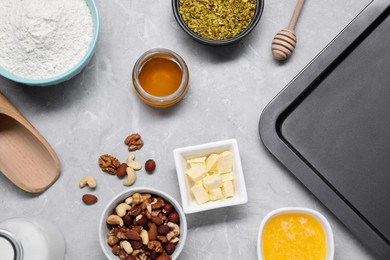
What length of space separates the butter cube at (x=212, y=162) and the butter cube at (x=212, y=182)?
2cm

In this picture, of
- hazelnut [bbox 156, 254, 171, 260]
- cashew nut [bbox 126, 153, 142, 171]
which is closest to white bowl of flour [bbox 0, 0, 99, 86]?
cashew nut [bbox 126, 153, 142, 171]

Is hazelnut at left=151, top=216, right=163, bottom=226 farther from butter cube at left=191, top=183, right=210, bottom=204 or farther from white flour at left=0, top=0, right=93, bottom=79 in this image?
white flour at left=0, top=0, right=93, bottom=79

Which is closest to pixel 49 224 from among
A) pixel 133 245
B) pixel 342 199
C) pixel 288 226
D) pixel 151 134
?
pixel 133 245

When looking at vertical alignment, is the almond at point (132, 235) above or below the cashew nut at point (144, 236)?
above

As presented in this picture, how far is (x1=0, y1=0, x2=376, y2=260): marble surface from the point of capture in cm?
129

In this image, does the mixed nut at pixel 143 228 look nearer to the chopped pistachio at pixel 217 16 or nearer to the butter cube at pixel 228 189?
the butter cube at pixel 228 189

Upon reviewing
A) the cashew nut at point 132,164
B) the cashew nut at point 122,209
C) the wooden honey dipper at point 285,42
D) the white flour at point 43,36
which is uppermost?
the white flour at point 43,36

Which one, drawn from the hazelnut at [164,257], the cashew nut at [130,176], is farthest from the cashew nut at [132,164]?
the hazelnut at [164,257]

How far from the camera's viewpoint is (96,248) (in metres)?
1.29

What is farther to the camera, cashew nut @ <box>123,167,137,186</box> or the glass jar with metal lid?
cashew nut @ <box>123,167,137,186</box>

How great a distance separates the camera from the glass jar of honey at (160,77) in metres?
1.25

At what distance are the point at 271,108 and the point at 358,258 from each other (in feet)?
1.31

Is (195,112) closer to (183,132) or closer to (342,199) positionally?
(183,132)

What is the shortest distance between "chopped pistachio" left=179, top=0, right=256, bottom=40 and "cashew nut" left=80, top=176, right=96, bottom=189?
1.37 ft
